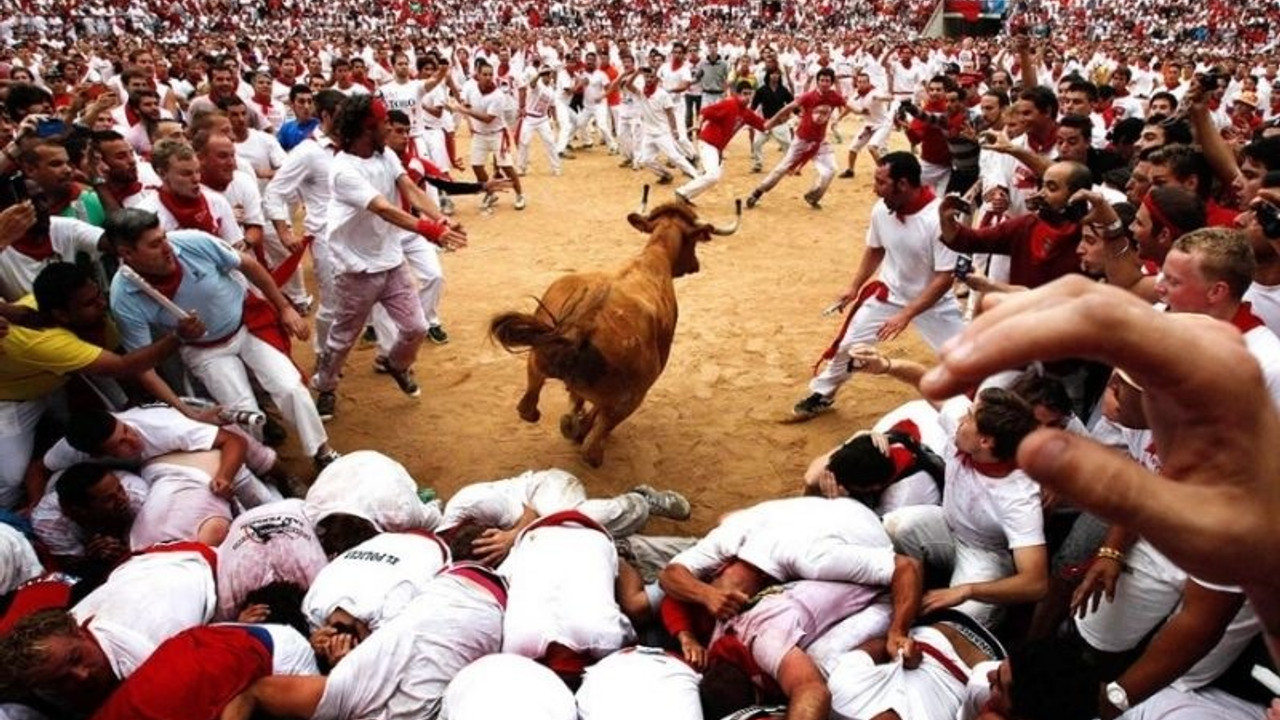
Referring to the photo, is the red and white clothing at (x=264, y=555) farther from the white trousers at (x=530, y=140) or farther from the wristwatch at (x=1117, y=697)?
the white trousers at (x=530, y=140)

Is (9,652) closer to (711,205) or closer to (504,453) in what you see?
(504,453)

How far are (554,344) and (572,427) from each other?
3.85 feet

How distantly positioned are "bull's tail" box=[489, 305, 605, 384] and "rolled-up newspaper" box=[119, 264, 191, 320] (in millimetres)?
1819

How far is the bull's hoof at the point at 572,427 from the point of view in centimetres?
644

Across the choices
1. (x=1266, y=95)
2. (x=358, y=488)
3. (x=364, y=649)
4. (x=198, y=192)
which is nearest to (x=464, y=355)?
(x=198, y=192)

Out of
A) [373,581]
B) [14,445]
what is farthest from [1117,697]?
[14,445]

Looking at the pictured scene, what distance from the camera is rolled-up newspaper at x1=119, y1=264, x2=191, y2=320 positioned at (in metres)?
4.90

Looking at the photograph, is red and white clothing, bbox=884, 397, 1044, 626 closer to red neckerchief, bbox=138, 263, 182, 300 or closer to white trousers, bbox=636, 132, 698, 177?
red neckerchief, bbox=138, 263, 182, 300

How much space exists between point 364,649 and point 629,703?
3.48 ft

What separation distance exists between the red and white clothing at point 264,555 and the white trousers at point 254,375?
1408 millimetres

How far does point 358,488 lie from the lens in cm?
457

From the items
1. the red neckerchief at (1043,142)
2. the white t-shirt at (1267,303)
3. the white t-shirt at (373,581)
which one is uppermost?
the red neckerchief at (1043,142)

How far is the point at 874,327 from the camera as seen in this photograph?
6547 millimetres

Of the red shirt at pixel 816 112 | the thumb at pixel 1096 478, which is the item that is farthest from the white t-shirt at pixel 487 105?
the thumb at pixel 1096 478
